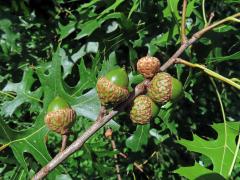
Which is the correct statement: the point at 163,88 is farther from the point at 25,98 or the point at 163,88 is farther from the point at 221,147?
the point at 25,98

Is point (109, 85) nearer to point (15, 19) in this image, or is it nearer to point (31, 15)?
point (15, 19)

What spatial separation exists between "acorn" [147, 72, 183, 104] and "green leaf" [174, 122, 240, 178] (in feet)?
0.83

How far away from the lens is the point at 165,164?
11.8ft

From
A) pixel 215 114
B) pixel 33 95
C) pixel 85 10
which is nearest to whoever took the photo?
pixel 33 95

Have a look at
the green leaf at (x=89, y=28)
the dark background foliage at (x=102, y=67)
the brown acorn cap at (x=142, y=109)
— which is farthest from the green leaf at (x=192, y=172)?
the green leaf at (x=89, y=28)

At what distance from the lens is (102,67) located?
7.11 feet

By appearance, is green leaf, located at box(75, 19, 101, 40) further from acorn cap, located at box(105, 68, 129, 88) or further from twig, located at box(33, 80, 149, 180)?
twig, located at box(33, 80, 149, 180)

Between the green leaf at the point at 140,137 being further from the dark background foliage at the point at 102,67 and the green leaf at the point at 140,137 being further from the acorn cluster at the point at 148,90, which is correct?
the acorn cluster at the point at 148,90

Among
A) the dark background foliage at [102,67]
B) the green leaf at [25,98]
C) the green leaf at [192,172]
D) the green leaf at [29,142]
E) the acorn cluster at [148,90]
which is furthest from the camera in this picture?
the green leaf at [25,98]

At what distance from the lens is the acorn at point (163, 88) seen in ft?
5.54

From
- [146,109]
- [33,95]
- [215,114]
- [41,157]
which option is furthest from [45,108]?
[215,114]

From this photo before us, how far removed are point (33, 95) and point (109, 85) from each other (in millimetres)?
918

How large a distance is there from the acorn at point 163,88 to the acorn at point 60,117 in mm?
312

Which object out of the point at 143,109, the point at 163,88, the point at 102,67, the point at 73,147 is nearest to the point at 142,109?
the point at 143,109
